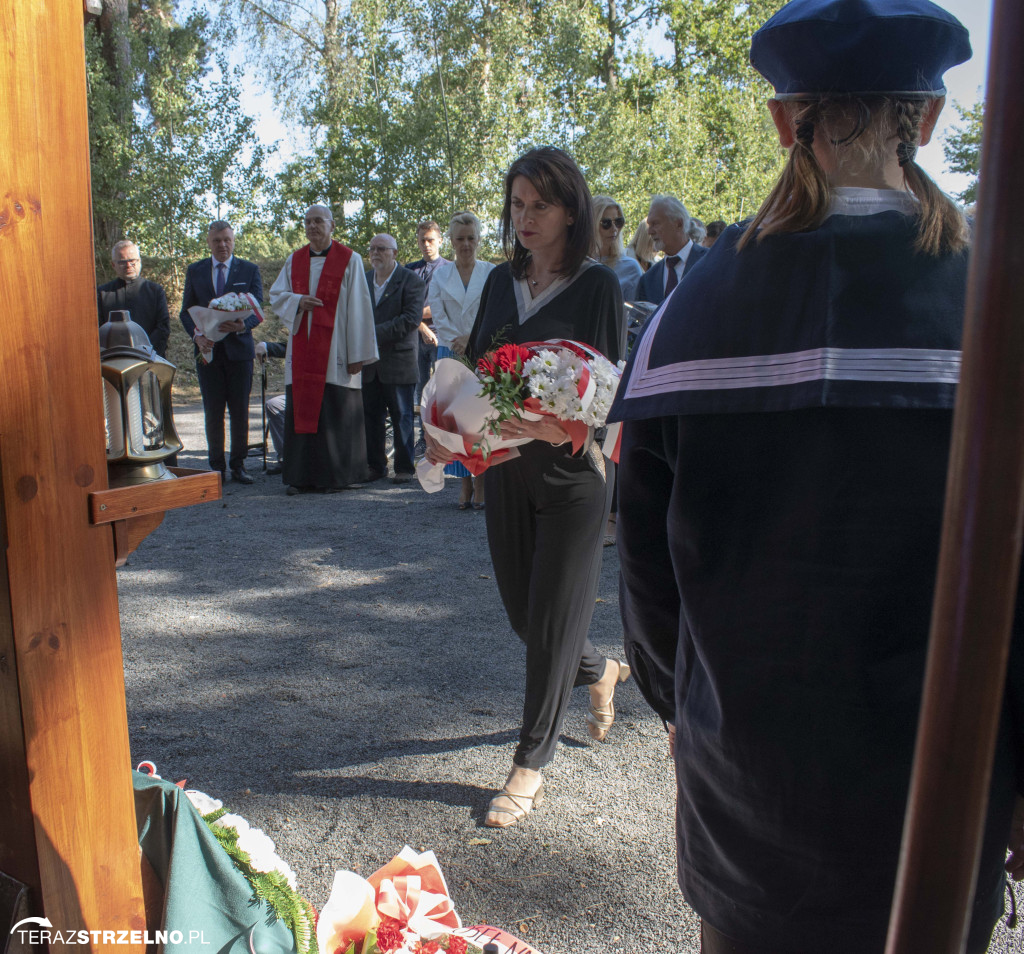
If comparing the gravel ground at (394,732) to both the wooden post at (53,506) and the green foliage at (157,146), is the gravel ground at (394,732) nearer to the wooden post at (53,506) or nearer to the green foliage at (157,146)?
the wooden post at (53,506)

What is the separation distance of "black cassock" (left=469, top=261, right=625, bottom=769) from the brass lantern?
1.34 meters

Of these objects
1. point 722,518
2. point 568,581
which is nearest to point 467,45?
point 568,581

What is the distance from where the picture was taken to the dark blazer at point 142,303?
29.4 feet

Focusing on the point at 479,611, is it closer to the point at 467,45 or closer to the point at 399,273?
the point at 399,273

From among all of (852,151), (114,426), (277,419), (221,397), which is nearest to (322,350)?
(221,397)

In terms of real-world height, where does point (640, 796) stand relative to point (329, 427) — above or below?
below

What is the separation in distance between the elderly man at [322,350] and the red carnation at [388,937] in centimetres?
656

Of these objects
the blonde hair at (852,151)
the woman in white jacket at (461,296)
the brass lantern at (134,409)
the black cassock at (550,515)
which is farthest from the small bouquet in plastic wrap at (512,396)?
the woman in white jacket at (461,296)

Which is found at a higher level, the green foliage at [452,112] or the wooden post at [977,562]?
the green foliage at [452,112]

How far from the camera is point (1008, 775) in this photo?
115 centimetres

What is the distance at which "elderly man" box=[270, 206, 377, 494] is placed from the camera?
8.33 m

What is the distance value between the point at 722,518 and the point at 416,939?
4.76 ft

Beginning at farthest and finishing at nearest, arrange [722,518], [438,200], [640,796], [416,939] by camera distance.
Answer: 1. [438,200]
2. [640,796]
3. [416,939]
4. [722,518]

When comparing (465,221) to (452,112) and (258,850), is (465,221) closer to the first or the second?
(258,850)
